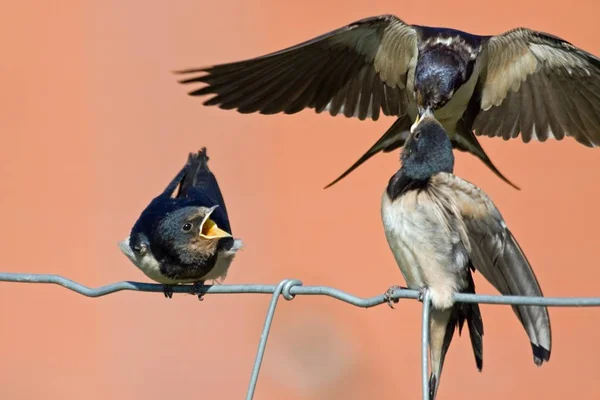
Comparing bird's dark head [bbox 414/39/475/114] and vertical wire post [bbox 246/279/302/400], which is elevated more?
bird's dark head [bbox 414/39/475/114]

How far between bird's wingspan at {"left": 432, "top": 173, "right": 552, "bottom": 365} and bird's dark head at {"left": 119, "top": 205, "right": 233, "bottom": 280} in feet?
3.18

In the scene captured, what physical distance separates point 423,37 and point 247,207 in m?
2.84

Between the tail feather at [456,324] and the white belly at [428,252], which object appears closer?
the white belly at [428,252]

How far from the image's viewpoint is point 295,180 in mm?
7328

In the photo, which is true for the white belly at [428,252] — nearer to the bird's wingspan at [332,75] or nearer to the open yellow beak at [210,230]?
the open yellow beak at [210,230]

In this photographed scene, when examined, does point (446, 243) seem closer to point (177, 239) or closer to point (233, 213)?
point (177, 239)

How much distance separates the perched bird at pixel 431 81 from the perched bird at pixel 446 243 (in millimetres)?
1164

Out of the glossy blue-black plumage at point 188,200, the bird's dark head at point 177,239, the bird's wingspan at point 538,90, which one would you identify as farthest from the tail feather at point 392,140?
the bird's dark head at point 177,239

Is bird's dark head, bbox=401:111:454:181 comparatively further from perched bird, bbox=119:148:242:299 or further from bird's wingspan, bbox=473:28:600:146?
bird's wingspan, bbox=473:28:600:146

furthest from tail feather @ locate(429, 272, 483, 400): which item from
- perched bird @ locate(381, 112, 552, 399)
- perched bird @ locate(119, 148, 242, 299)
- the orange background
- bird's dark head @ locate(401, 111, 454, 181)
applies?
the orange background

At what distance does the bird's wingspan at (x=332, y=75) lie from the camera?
463 cm

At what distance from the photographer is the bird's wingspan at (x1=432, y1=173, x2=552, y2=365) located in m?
3.08

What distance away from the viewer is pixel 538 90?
4.83 meters

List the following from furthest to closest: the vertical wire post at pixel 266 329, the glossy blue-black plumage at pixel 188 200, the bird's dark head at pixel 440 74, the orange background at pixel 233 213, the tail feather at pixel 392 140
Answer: the orange background at pixel 233 213 < the tail feather at pixel 392 140 < the bird's dark head at pixel 440 74 < the glossy blue-black plumage at pixel 188 200 < the vertical wire post at pixel 266 329
